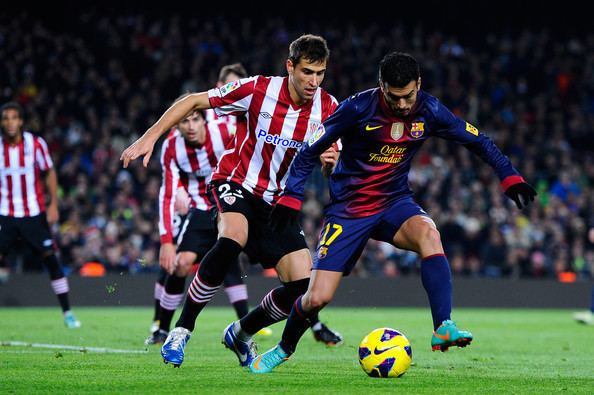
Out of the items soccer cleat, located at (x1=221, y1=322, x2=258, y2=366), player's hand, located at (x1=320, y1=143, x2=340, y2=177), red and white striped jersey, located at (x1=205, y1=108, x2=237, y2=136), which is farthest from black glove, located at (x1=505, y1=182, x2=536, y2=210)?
red and white striped jersey, located at (x1=205, y1=108, x2=237, y2=136)

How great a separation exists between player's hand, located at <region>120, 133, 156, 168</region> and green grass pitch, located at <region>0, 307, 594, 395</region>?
4.25 feet

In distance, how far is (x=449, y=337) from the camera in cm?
569

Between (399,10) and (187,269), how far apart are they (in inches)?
776

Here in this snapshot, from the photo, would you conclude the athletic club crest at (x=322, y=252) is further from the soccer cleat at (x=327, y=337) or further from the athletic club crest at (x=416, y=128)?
the soccer cleat at (x=327, y=337)

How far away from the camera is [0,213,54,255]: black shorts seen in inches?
461

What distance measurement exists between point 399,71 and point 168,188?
153 inches

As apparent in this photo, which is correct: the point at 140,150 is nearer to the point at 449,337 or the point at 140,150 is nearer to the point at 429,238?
the point at 429,238

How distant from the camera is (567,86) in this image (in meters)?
24.6

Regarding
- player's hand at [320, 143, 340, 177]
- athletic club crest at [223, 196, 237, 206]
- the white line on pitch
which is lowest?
the white line on pitch

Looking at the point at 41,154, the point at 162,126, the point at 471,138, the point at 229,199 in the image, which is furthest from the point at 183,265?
the point at 41,154

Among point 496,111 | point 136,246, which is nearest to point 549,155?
point 496,111

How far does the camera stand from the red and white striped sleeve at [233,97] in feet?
22.0

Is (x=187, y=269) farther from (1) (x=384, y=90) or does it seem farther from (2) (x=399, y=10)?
(2) (x=399, y=10)

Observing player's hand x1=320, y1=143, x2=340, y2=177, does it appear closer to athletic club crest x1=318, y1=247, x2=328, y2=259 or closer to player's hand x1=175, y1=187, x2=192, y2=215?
athletic club crest x1=318, y1=247, x2=328, y2=259
